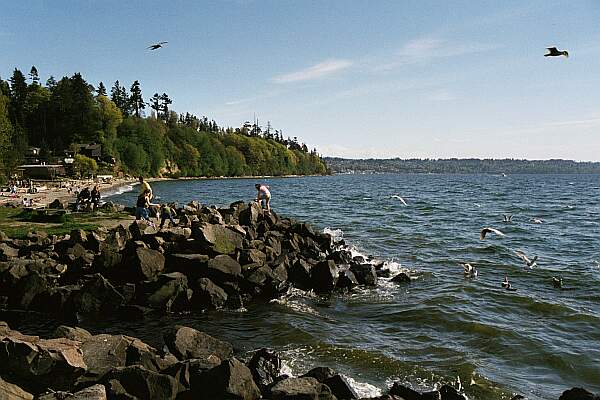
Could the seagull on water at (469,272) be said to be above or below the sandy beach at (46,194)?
below

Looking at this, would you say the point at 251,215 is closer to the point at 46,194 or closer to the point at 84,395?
the point at 84,395

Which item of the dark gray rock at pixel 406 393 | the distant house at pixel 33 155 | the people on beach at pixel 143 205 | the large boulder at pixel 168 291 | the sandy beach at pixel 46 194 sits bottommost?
the dark gray rock at pixel 406 393

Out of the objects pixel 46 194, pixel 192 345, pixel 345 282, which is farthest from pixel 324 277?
pixel 46 194

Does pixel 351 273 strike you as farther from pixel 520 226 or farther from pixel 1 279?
pixel 520 226

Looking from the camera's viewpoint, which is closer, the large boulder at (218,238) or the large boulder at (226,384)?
the large boulder at (226,384)

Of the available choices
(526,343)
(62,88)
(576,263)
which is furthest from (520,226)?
(62,88)

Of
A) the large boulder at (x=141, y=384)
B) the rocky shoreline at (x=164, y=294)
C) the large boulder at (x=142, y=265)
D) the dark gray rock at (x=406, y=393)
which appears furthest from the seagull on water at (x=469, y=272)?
the large boulder at (x=141, y=384)

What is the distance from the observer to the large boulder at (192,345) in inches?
379

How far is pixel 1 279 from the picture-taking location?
15.0 metres

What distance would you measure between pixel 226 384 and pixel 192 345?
2238 mm

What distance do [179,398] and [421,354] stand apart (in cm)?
594

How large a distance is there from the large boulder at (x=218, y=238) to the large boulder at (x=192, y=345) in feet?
22.8

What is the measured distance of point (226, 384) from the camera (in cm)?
780

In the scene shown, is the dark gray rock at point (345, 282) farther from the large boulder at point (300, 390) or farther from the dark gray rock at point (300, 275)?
the large boulder at point (300, 390)
